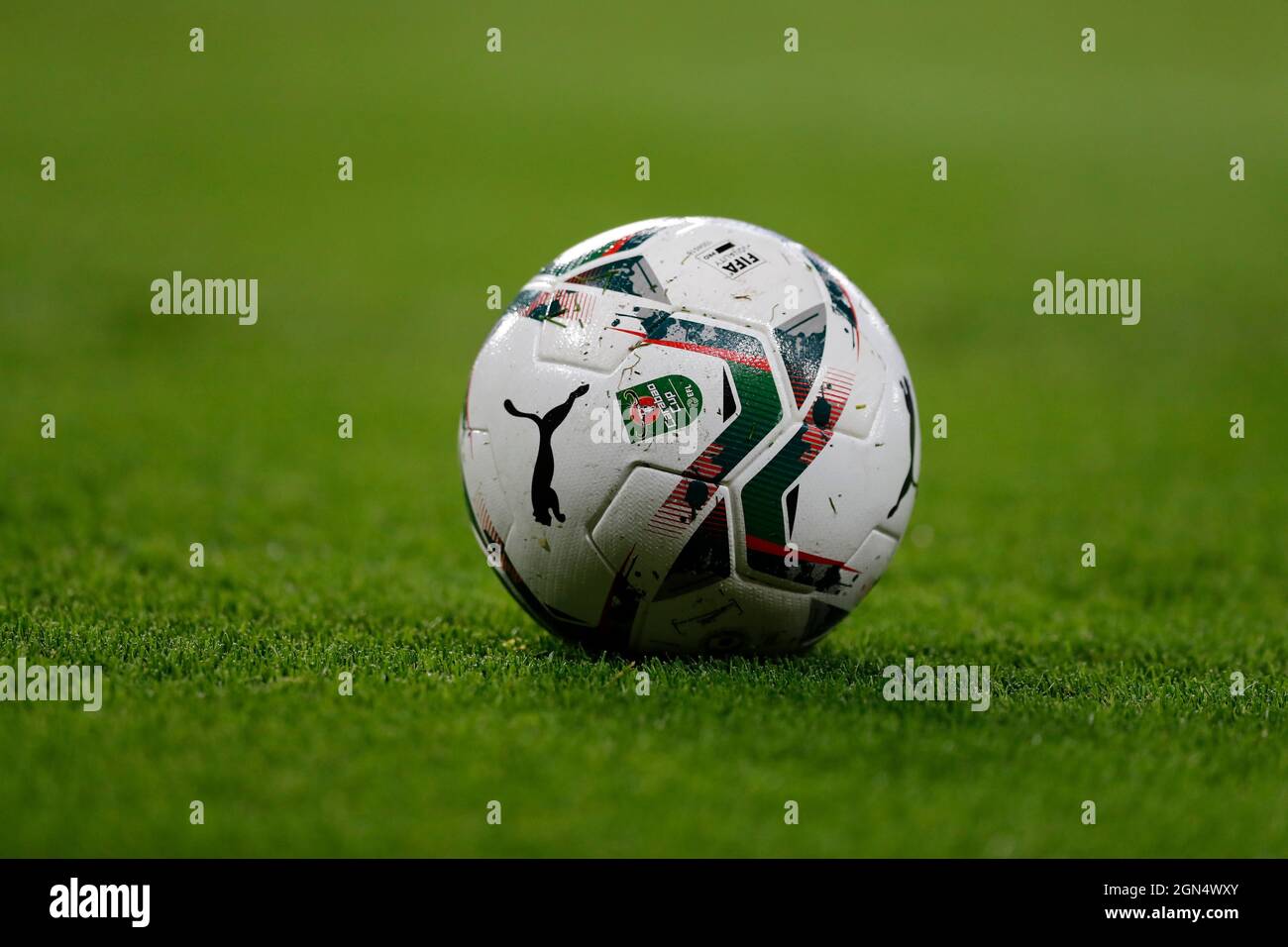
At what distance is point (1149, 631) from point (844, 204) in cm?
1414

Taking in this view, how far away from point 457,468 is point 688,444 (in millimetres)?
5240

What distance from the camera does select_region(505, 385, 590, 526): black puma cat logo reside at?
15.6 ft

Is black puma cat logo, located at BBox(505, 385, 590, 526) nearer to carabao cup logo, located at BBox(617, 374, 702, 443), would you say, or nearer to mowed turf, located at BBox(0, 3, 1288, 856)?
carabao cup logo, located at BBox(617, 374, 702, 443)

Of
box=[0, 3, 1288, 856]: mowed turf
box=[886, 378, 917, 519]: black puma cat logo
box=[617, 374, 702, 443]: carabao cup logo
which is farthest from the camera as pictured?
box=[886, 378, 917, 519]: black puma cat logo

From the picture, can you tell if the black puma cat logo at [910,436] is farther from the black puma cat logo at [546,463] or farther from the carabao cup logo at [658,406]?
the black puma cat logo at [546,463]

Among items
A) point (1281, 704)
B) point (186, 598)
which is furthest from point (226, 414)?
point (1281, 704)

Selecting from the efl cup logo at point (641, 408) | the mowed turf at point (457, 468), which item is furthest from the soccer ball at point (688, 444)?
the mowed turf at point (457, 468)

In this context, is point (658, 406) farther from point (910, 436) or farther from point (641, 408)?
point (910, 436)

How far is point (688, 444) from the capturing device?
4.70 meters

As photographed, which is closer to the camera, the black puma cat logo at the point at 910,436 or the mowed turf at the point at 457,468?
the mowed turf at the point at 457,468

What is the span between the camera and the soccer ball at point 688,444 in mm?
4715

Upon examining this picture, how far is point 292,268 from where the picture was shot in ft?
54.3

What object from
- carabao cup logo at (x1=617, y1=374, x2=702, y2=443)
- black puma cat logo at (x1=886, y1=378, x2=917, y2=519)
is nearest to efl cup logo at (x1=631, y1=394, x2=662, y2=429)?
carabao cup logo at (x1=617, y1=374, x2=702, y2=443)

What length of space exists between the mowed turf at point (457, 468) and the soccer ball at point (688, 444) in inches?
12.0
